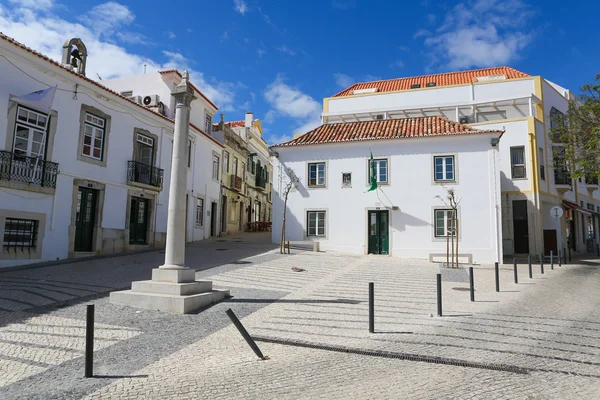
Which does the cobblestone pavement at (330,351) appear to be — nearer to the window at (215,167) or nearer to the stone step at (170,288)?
the stone step at (170,288)

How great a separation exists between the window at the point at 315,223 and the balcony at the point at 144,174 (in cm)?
735

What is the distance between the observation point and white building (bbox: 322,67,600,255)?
21.5 m

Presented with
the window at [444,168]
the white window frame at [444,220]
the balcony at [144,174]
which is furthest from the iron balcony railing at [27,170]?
the window at [444,168]

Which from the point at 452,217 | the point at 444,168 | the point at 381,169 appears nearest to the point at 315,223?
the point at 381,169

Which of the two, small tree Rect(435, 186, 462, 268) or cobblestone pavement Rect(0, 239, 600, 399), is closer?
cobblestone pavement Rect(0, 239, 600, 399)

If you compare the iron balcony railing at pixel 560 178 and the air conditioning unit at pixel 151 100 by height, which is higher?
the air conditioning unit at pixel 151 100

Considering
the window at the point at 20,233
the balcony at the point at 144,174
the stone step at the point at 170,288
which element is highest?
the balcony at the point at 144,174

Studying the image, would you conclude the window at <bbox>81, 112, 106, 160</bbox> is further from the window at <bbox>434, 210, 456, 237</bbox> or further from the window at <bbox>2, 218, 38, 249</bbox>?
the window at <bbox>434, 210, 456, 237</bbox>

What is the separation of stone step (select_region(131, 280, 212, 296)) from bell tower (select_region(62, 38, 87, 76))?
13.4 m

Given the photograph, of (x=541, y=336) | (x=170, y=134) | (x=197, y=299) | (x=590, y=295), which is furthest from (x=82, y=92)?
(x=590, y=295)

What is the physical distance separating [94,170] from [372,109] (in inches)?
672

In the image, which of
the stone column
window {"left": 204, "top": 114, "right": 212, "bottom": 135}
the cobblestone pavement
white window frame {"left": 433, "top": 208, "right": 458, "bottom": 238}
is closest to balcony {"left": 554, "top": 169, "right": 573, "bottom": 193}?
white window frame {"left": 433, "top": 208, "right": 458, "bottom": 238}

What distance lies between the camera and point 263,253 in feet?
56.9

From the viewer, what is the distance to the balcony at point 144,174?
1750 centimetres
